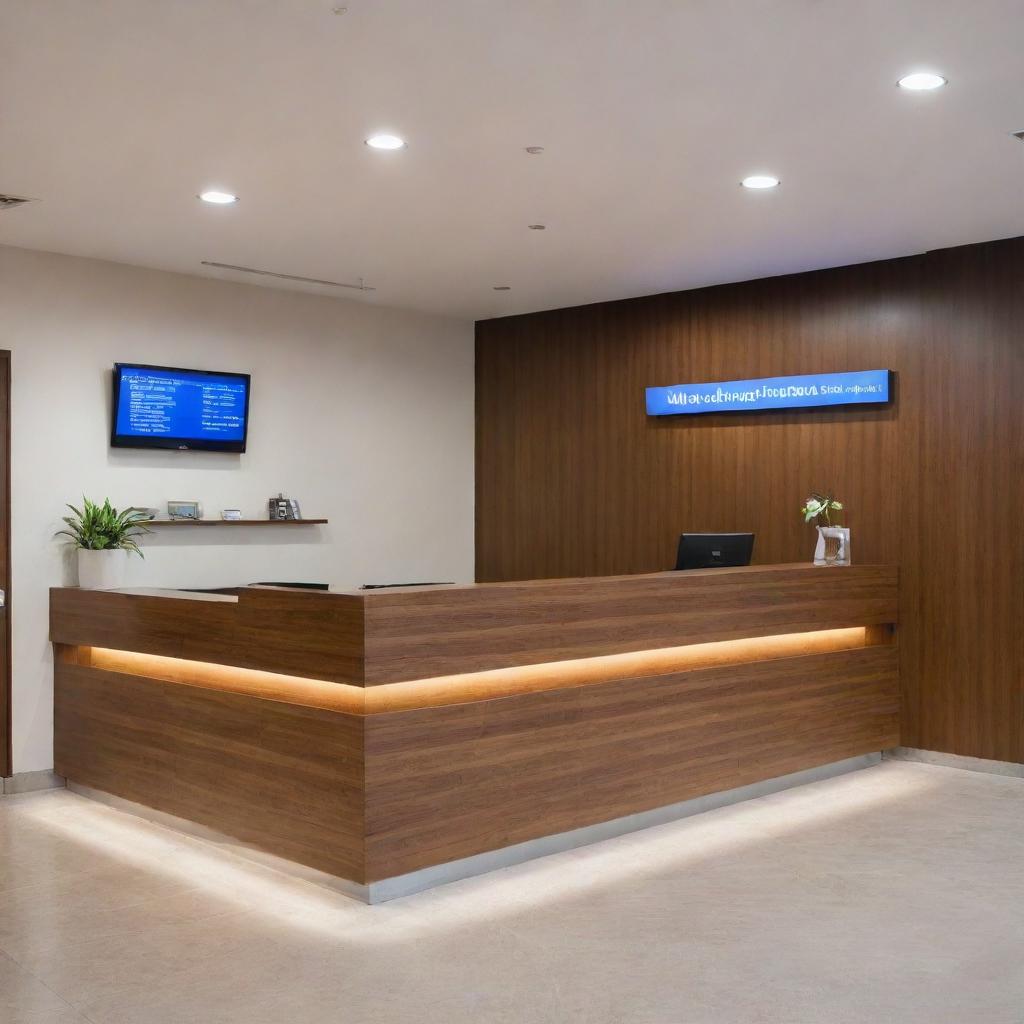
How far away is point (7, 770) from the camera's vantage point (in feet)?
22.1

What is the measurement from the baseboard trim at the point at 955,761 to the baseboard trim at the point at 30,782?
504 cm

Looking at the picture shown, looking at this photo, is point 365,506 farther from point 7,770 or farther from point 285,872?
point 285,872

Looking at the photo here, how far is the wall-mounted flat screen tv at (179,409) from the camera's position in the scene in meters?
7.20

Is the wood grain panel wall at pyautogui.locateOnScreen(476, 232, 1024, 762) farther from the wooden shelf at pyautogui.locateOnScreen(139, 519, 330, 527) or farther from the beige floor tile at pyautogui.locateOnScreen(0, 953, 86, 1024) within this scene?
the beige floor tile at pyautogui.locateOnScreen(0, 953, 86, 1024)

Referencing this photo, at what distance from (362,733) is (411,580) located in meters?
A: 4.46

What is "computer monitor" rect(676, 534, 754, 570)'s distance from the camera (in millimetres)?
6754

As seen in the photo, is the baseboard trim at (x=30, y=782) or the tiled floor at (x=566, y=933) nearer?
the tiled floor at (x=566, y=933)

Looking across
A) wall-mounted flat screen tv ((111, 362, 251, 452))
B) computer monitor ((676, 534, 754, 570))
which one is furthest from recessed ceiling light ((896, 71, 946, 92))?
wall-mounted flat screen tv ((111, 362, 251, 452))

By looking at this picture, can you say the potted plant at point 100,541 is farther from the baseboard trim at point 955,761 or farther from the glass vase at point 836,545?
the baseboard trim at point 955,761

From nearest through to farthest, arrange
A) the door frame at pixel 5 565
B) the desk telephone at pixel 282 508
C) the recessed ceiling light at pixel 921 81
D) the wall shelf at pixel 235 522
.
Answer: the recessed ceiling light at pixel 921 81
the door frame at pixel 5 565
the wall shelf at pixel 235 522
the desk telephone at pixel 282 508

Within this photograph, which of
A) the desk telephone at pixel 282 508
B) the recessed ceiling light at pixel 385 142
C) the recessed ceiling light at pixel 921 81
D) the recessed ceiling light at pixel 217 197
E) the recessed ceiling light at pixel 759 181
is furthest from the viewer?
the desk telephone at pixel 282 508

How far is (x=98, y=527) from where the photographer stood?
6.91 meters

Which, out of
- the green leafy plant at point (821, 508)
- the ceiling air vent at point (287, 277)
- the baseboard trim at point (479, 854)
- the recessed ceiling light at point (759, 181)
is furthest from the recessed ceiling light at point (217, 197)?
the green leafy plant at point (821, 508)

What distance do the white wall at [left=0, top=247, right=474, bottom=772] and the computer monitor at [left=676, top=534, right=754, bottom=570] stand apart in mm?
2808
